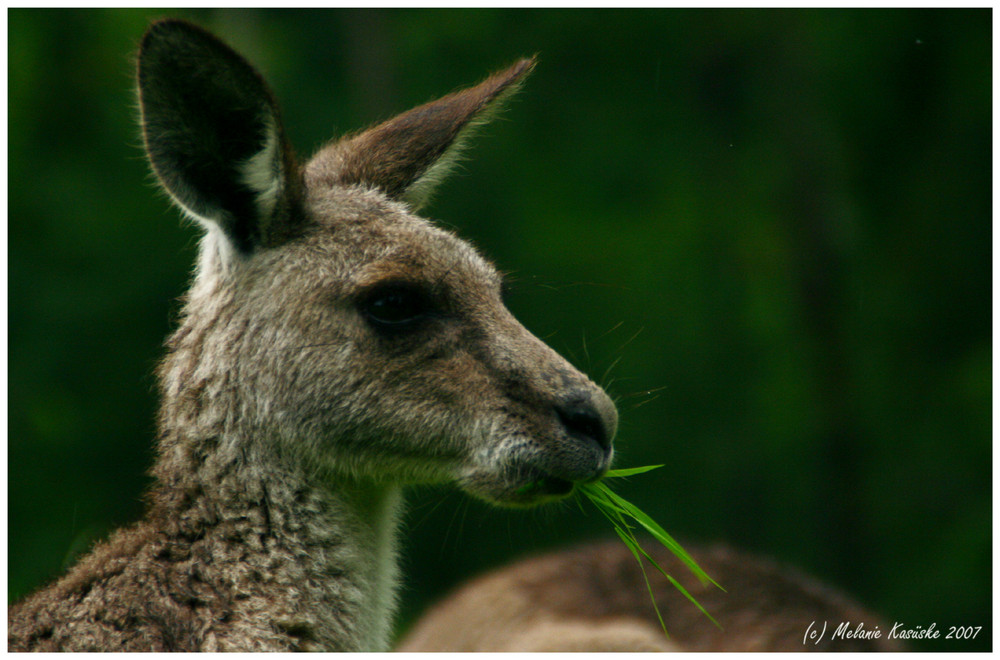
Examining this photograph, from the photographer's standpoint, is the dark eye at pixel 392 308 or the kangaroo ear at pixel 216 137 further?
the dark eye at pixel 392 308

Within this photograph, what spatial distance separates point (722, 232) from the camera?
46.1 ft

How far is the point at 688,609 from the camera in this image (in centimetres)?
605

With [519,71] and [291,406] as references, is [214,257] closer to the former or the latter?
[291,406]

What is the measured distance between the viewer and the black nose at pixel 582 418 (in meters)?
3.62

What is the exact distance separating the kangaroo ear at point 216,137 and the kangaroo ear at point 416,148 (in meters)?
0.56

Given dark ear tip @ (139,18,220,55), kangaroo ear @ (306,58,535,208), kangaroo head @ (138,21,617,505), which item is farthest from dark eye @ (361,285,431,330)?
dark ear tip @ (139,18,220,55)

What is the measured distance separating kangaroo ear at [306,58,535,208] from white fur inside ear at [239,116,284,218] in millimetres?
550

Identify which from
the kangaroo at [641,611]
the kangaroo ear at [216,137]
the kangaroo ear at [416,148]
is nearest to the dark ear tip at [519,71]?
the kangaroo ear at [416,148]

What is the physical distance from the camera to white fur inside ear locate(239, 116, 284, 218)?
368 cm

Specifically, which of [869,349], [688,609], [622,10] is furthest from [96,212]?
[869,349]

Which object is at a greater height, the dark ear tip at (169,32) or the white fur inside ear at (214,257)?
the dark ear tip at (169,32)

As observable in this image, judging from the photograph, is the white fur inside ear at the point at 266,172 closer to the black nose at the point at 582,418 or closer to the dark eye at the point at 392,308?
the dark eye at the point at 392,308

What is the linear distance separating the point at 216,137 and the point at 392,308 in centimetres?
90

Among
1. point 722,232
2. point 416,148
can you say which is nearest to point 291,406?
point 416,148
